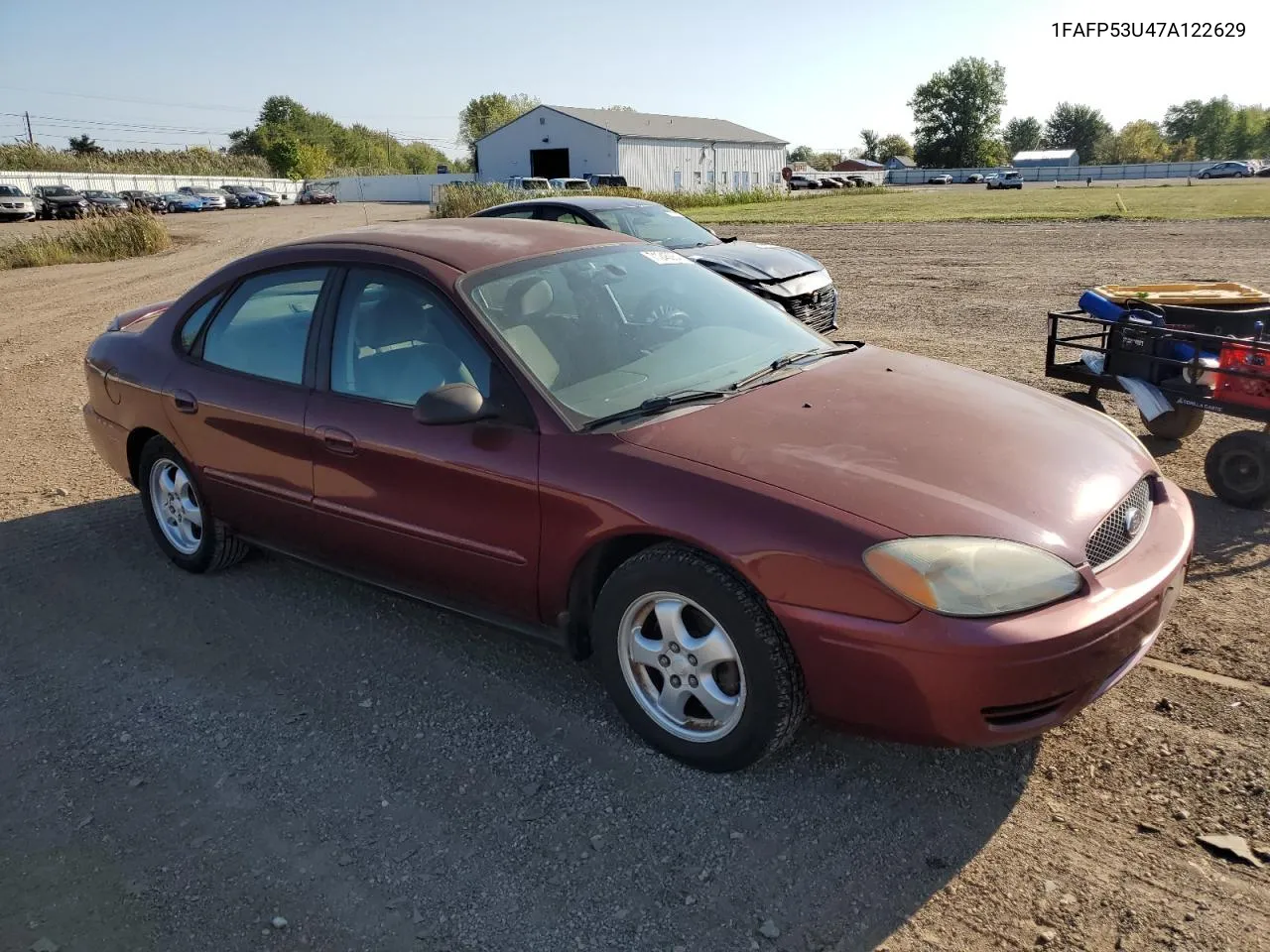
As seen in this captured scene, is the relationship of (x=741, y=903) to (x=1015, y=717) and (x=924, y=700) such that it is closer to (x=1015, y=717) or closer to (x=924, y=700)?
(x=924, y=700)

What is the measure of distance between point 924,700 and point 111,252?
26475mm

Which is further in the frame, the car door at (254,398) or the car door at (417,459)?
the car door at (254,398)

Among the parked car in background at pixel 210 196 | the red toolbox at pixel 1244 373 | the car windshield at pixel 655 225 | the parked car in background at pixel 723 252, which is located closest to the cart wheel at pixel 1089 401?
the red toolbox at pixel 1244 373

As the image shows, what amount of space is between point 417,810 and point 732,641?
1.12 m

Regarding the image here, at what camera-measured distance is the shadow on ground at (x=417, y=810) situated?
2.54 m

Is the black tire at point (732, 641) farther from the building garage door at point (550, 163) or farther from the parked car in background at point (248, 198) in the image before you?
the parked car in background at point (248, 198)

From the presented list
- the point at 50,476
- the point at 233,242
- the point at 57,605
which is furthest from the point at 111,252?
the point at 57,605

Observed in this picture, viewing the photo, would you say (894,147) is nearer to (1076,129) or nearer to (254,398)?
(1076,129)

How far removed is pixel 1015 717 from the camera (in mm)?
2656

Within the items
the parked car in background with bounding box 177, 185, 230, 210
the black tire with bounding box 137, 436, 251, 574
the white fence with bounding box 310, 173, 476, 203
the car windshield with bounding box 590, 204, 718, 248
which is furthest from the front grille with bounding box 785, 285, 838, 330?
the white fence with bounding box 310, 173, 476, 203

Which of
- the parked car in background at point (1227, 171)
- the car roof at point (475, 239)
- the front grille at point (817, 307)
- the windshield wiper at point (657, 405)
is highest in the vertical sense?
the parked car in background at point (1227, 171)

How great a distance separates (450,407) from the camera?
3.26 metres

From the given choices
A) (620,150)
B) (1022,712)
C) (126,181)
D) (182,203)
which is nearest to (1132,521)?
(1022,712)

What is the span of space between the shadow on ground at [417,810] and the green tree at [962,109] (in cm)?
12601
